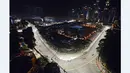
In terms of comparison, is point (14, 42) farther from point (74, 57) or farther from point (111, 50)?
point (111, 50)

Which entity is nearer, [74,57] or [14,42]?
[14,42]

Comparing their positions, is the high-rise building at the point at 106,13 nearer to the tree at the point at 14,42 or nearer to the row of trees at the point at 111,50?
the row of trees at the point at 111,50

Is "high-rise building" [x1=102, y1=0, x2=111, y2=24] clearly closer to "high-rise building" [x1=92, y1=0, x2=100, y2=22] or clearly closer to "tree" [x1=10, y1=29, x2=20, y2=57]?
"high-rise building" [x1=92, y1=0, x2=100, y2=22]

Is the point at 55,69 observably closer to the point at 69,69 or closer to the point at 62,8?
the point at 69,69

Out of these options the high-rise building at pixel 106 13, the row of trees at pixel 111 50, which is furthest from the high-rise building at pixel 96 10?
the row of trees at pixel 111 50

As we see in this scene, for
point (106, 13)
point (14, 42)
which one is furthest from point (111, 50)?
point (14, 42)

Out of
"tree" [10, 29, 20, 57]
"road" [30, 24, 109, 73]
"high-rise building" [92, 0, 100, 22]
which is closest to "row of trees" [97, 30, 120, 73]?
"road" [30, 24, 109, 73]

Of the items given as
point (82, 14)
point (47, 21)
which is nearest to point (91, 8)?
point (82, 14)
